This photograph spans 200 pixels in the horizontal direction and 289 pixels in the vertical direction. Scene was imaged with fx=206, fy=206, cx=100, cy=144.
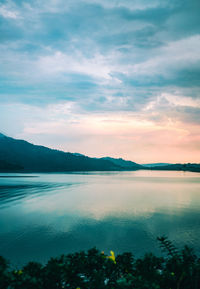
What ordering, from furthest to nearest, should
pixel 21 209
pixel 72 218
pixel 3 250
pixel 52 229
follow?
1. pixel 21 209
2. pixel 72 218
3. pixel 52 229
4. pixel 3 250

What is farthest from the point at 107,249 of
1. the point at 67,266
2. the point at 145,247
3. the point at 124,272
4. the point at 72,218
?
the point at 72,218

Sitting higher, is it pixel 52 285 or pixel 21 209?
pixel 52 285

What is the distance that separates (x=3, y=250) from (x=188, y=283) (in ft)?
38.8

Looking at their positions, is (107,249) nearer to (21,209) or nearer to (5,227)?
(5,227)

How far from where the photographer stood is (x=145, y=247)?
1389 centimetres

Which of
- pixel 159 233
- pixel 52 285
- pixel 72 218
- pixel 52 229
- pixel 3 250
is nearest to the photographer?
pixel 52 285

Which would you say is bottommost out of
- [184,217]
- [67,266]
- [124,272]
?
[184,217]

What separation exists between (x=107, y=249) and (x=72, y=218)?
33.4ft

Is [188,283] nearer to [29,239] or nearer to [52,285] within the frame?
[52,285]

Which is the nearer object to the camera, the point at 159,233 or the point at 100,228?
the point at 159,233

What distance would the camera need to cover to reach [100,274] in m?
5.66

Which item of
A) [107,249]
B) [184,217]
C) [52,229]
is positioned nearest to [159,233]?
[107,249]

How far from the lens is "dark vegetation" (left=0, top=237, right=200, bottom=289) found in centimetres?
523

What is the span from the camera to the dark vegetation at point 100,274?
5234mm
